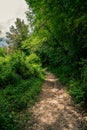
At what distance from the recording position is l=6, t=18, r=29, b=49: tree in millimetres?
45972

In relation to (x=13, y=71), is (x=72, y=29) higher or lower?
higher

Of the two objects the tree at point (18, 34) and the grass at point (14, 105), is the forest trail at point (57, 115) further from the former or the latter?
the tree at point (18, 34)

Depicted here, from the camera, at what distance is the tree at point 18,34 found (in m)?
46.0

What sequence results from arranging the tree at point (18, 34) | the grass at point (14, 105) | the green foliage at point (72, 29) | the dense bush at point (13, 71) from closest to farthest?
the grass at point (14, 105) → the green foliage at point (72, 29) → the dense bush at point (13, 71) → the tree at point (18, 34)

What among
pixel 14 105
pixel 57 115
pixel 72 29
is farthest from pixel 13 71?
pixel 57 115

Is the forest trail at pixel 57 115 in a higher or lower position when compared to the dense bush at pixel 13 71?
lower

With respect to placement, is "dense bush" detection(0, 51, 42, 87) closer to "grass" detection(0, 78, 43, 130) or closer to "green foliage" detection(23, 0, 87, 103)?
"grass" detection(0, 78, 43, 130)

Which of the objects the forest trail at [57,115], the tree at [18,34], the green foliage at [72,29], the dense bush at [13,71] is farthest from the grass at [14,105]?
the tree at [18,34]

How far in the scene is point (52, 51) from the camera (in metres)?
19.7

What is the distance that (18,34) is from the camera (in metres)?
51.2

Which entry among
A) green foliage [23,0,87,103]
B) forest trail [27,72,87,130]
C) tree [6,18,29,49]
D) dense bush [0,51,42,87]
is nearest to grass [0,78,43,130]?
forest trail [27,72,87,130]

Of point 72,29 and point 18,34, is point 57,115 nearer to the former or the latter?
point 72,29

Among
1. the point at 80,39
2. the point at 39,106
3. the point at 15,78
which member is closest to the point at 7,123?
the point at 39,106

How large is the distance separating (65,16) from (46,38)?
296 inches
